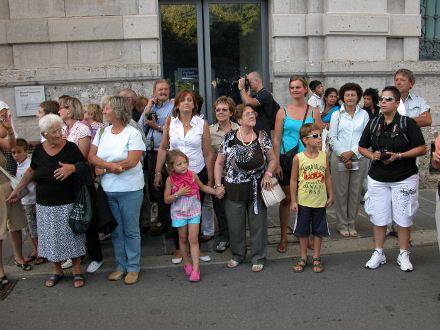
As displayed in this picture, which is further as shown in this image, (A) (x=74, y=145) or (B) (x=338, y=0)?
(B) (x=338, y=0)

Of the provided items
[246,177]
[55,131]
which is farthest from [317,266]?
[55,131]

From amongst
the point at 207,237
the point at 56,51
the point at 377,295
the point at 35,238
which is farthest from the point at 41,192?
the point at 56,51

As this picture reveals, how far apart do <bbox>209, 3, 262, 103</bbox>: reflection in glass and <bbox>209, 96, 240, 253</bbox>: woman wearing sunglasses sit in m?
2.78

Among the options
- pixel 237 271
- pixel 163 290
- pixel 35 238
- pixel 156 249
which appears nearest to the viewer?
pixel 163 290

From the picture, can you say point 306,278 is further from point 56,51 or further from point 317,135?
point 56,51

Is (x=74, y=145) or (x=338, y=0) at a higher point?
(x=338, y=0)

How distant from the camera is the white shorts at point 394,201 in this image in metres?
4.64

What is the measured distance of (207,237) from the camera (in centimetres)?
558

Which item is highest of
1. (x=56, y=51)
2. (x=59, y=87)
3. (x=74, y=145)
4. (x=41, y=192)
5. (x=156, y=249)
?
(x=56, y=51)

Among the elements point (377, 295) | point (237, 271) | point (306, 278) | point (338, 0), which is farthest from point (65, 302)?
point (338, 0)

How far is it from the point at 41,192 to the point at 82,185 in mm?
374

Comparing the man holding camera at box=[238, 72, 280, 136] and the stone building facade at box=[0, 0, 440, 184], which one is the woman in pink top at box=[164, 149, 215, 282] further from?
the stone building facade at box=[0, 0, 440, 184]

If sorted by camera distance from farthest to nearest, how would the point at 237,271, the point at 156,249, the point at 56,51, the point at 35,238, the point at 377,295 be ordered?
the point at 56,51, the point at 156,249, the point at 35,238, the point at 237,271, the point at 377,295

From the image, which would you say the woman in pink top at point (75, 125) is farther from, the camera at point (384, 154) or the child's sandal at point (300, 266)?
the camera at point (384, 154)
